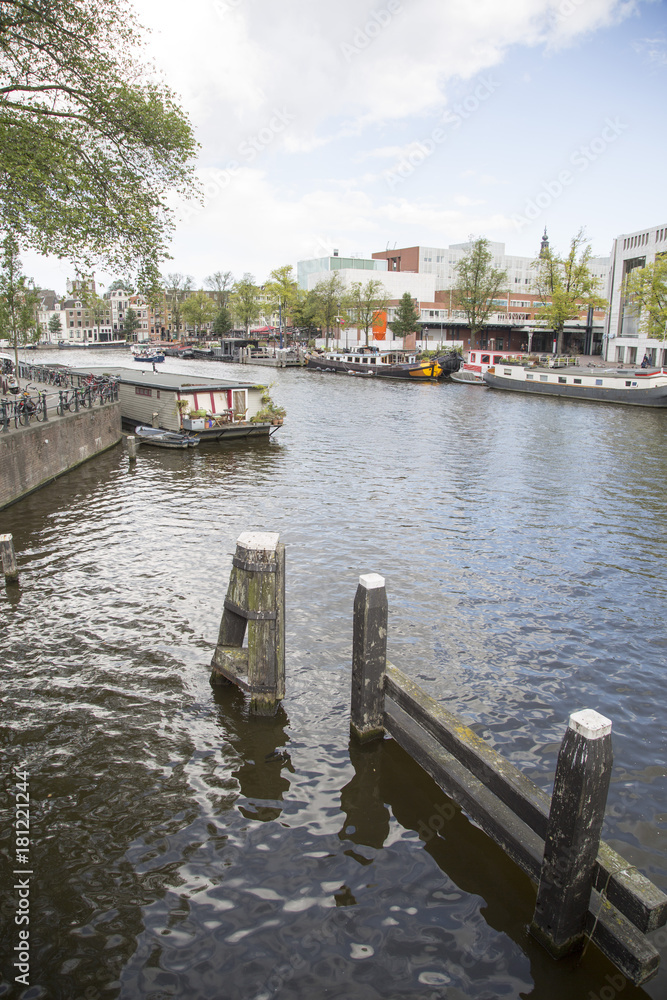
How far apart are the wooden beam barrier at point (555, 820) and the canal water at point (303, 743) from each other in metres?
0.49

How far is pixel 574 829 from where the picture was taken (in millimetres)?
3900

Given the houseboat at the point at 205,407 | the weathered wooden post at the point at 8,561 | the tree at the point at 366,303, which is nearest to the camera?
the weathered wooden post at the point at 8,561

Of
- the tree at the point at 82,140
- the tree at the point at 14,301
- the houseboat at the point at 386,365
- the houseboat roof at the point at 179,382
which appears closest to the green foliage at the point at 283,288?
the houseboat at the point at 386,365

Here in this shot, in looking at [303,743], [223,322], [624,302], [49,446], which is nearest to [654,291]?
[624,302]

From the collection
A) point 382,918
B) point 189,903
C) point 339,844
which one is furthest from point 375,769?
point 189,903

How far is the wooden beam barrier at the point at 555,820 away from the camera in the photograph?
3824mm

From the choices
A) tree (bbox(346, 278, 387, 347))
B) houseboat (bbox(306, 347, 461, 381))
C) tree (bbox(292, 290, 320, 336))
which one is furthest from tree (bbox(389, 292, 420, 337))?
tree (bbox(292, 290, 320, 336))

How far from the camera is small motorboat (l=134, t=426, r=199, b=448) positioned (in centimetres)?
2542

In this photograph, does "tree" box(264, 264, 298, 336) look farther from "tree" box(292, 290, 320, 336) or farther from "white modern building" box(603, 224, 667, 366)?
"white modern building" box(603, 224, 667, 366)

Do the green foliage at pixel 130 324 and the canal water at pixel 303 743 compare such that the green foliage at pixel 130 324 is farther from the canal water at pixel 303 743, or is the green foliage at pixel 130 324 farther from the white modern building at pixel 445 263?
the canal water at pixel 303 743

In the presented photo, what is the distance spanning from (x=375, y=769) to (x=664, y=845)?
2.75m

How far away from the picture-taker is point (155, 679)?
8.19m

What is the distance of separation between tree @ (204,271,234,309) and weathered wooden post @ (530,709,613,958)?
144 metres

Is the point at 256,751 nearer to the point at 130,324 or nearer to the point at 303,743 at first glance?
the point at 303,743
